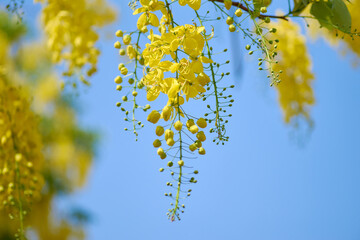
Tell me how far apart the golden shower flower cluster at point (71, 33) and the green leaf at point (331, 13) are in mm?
961

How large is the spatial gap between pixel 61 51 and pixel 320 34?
173cm

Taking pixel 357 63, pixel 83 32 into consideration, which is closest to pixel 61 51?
pixel 83 32

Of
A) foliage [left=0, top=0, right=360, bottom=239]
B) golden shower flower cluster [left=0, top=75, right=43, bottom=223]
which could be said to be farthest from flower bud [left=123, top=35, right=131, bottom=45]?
golden shower flower cluster [left=0, top=75, right=43, bottom=223]

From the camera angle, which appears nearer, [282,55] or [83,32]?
[83,32]

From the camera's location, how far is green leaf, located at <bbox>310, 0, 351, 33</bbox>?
2.75ft

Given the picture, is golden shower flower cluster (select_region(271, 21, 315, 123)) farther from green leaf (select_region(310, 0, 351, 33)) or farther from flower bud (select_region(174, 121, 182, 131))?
flower bud (select_region(174, 121, 182, 131))

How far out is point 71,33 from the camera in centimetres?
163

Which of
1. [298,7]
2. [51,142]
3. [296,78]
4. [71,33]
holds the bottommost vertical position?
[298,7]

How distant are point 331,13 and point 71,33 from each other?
111 cm

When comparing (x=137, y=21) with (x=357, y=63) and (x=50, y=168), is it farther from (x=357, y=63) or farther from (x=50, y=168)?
(x=50, y=168)

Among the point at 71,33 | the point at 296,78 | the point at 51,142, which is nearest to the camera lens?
the point at 71,33

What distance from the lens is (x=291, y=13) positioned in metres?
0.90

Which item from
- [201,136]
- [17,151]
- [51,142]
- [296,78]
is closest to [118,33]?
[201,136]

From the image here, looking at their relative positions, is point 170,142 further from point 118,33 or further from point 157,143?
point 118,33
